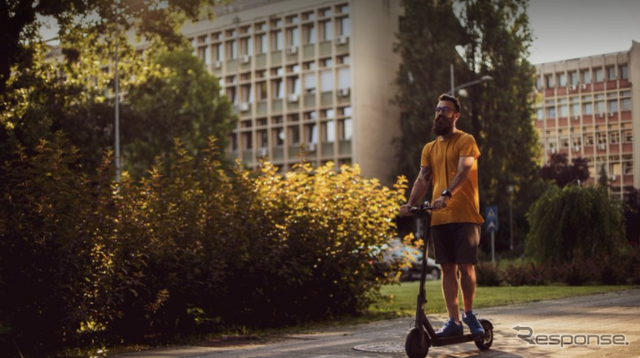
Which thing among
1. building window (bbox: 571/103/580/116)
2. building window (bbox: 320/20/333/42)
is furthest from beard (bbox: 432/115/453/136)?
building window (bbox: 571/103/580/116)

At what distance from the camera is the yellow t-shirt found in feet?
27.9

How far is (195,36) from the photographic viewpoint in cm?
8019

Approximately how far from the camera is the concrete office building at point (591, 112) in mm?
94625

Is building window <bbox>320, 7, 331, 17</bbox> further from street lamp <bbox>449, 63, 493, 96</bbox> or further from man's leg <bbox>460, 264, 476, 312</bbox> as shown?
man's leg <bbox>460, 264, 476, 312</bbox>

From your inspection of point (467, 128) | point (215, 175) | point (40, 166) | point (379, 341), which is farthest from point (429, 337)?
point (467, 128)

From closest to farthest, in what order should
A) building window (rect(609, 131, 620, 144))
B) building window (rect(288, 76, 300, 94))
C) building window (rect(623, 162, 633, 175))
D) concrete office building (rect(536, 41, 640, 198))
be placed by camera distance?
building window (rect(288, 76, 300, 94)), building window (rect(623, 162, 633, 175)), concrete office building (rect(536, 41, 640, 198)), building window (rect(609, 131, 620, 144))

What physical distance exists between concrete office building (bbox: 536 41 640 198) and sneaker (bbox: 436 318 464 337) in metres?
83.0

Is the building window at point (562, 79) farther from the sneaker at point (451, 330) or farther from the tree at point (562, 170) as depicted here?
the sneaker at point (451, 330)

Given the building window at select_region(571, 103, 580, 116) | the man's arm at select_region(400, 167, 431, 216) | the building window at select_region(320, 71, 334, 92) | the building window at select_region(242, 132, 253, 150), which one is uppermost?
the building window at select_region(571, 103, 580, 116)

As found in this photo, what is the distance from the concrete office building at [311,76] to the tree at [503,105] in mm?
7879

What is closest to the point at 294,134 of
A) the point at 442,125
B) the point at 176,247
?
the point at 176,247

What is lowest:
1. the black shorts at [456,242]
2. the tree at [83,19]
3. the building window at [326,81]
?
the black shorts at [456,242]

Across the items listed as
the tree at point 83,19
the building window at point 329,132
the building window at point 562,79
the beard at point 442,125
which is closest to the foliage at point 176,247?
the beard at point 442,125

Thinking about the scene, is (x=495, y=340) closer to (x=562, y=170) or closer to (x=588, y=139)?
(x=562, y=170)
